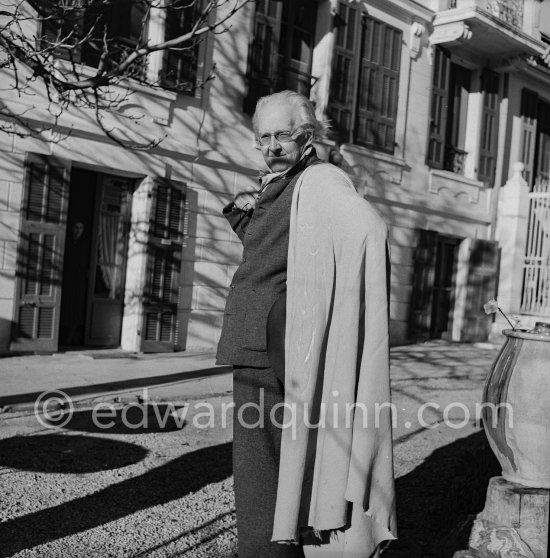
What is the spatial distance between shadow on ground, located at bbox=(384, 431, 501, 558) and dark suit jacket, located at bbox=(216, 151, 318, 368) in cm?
148

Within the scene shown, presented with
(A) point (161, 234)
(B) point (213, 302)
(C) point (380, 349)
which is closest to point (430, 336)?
(B) point (213, 302)

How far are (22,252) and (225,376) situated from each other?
2.84 m

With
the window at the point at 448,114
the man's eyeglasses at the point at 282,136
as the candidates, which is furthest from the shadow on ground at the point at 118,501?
the window at the point at 448,114

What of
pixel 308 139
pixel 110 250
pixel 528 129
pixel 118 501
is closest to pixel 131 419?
pixel 118 501

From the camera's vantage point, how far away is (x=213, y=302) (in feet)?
37.0

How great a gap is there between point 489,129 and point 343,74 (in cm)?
443

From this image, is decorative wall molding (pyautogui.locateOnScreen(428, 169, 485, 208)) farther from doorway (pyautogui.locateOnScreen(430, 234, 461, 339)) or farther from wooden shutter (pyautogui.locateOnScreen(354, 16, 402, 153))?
wooden shutter (pyautogui.locateOnScreen(354, 16, 402, 153))

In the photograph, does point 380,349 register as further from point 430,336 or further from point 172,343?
point 430,336

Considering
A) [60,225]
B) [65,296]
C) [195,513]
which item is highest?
[60,225]

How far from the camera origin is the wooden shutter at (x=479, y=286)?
15.3 metres

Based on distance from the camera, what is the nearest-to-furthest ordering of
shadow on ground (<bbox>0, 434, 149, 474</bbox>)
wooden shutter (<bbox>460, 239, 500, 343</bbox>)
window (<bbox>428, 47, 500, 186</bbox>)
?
shadow on ground (<bbox>0, 434, 149, 474</bbox>), window (<bbox>428, 47, 500, 186</bbox>), wooden shutter (<bbox>460, 239, 500, 343</bbox>)

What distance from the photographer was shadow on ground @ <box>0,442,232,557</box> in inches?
133

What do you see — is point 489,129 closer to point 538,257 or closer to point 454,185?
point 454,185

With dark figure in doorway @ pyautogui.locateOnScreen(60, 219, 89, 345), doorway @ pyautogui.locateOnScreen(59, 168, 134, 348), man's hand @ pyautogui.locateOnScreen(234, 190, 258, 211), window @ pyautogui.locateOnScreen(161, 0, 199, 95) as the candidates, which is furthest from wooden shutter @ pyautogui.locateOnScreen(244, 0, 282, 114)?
man's hand @ pyautogui.locateOnScreen(234, 190, 258, 211)
